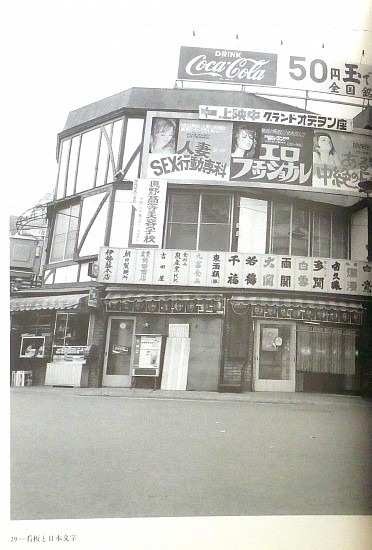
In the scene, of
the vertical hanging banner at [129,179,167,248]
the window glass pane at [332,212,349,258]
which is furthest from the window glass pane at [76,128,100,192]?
the window glass pane at [332,212,349,258]

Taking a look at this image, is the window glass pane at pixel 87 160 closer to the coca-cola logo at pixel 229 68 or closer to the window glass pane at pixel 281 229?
the coca-cola logo at pixel 229 68

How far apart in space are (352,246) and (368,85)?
0.73 meters

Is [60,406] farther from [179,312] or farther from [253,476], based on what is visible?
[253,476]

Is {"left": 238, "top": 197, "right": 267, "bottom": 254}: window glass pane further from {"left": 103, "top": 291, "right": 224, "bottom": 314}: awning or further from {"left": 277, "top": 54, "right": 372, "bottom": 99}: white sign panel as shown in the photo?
{"left": 277, "top": 54, "right": 372, "bottom": 99}: white sign panel

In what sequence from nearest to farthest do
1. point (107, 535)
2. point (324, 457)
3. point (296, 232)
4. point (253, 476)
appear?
point (107, 535), point (253, 476), point (324, 457), point (296, 232)

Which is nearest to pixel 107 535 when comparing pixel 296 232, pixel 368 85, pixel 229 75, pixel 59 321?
pixel 59 321

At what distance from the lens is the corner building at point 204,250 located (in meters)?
1.79

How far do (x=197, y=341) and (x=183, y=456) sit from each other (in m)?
0.43

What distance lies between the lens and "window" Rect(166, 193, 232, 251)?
72.5 inches

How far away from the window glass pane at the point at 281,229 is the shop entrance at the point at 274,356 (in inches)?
12.2

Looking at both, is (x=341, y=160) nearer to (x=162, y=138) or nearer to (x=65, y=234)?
(x=162, y=138)

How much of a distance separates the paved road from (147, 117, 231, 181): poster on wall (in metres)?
0.93

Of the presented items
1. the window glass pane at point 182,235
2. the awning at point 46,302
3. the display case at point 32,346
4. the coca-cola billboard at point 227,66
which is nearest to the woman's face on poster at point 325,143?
the coca-cola billboard at point 227,66

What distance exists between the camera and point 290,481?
5.39 feet
